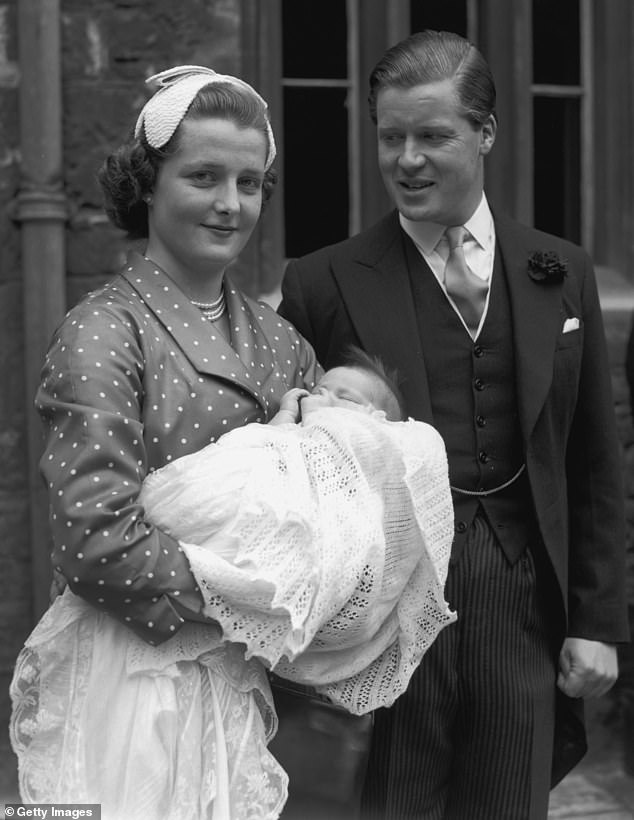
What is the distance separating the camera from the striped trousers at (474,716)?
8.97 feet

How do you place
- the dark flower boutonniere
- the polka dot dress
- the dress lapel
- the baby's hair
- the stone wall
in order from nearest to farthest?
1. the polka dot dress
2. the dress lapel
3. the baby's hair
4. the dark flower boutonniere
5. the stone wall

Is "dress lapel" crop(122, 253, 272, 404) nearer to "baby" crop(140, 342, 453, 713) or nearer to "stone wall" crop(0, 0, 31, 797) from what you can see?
"baby" crop(140, 342, 453, 713)

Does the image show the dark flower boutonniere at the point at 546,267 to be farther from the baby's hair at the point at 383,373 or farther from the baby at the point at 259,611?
the baby at the point at 259,611

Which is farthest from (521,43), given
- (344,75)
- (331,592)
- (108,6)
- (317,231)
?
(331,592)

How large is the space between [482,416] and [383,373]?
0.26m

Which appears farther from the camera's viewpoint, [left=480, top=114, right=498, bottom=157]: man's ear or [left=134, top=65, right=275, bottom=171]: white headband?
[left=480, top=114, right=498, bottom=157]: man's ear

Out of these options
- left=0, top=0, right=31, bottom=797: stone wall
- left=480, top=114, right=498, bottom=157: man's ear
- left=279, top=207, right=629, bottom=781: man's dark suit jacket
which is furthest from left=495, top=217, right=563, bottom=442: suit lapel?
left=0, top=0, right=31, bottom=797: stone wall

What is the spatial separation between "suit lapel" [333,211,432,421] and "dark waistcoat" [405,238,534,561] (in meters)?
0.05

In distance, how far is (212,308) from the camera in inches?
98.6

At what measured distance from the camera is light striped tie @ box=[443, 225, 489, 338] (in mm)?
2846

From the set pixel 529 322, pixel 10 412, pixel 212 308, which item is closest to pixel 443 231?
pixel 529 322

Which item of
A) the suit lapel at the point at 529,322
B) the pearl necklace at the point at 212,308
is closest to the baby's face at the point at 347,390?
the pearl necklace at the point at 212,308

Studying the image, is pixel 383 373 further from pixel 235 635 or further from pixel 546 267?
pixel 235 635

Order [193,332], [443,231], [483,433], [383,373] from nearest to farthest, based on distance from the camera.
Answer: [193,332], [383,373], [483,433], [443,231]
